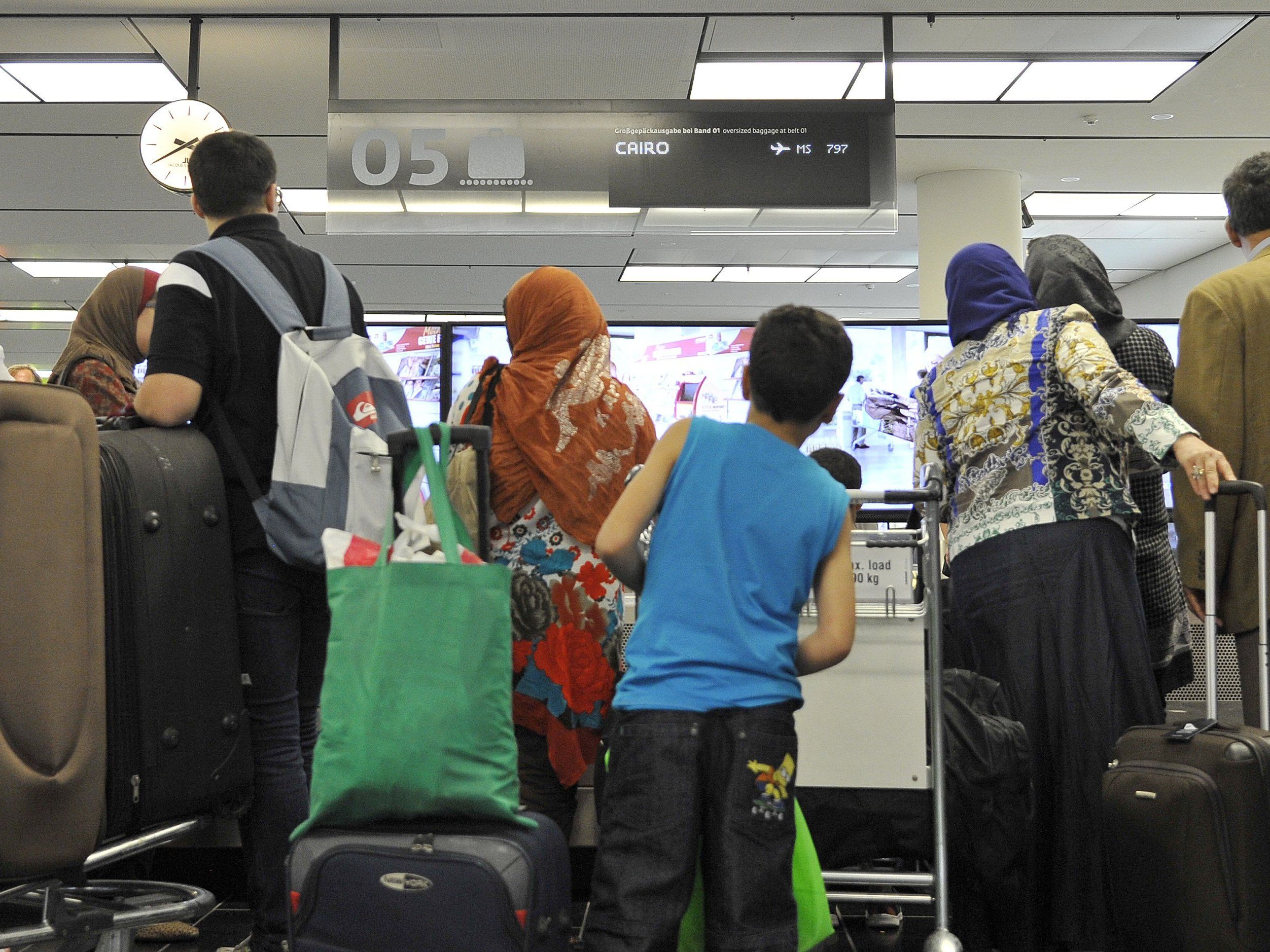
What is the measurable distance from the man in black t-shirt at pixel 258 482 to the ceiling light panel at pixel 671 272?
28.2ft

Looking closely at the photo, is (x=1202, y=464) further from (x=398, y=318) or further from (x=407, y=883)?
(x=398, y=318)

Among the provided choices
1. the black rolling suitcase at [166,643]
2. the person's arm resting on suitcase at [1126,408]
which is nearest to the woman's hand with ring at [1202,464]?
the person's arm resting on suitcase at [1126,408]

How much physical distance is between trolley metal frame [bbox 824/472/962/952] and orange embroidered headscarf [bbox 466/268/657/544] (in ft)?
1.68

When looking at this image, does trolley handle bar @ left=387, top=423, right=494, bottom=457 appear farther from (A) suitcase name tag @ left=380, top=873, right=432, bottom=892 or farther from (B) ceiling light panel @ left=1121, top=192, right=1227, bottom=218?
(B) ceiling light panel @ left=1121, top=192, right=1227, bottom=218

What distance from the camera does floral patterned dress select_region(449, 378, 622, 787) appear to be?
2.38m

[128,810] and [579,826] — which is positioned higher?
[128,810]

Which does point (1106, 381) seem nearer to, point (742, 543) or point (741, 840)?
point (742, 543)

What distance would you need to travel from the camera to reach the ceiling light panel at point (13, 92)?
6.21 m

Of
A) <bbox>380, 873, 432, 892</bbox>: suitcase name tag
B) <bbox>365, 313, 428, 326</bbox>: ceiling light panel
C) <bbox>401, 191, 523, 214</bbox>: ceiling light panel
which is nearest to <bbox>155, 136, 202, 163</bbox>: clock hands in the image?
<bbox>401, 191, 523, 214</bbox>: ceiling light panel

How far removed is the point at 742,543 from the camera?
1.78m

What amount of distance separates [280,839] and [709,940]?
0.86 metres

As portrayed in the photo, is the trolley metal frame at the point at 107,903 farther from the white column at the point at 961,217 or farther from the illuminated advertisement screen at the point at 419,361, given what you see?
the white column at the point at 961,217

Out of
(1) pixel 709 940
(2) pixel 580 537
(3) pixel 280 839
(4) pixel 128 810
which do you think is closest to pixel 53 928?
(4) pixel 128 810

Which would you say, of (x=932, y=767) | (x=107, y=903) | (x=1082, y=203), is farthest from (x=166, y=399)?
(x=1082, y=203)
